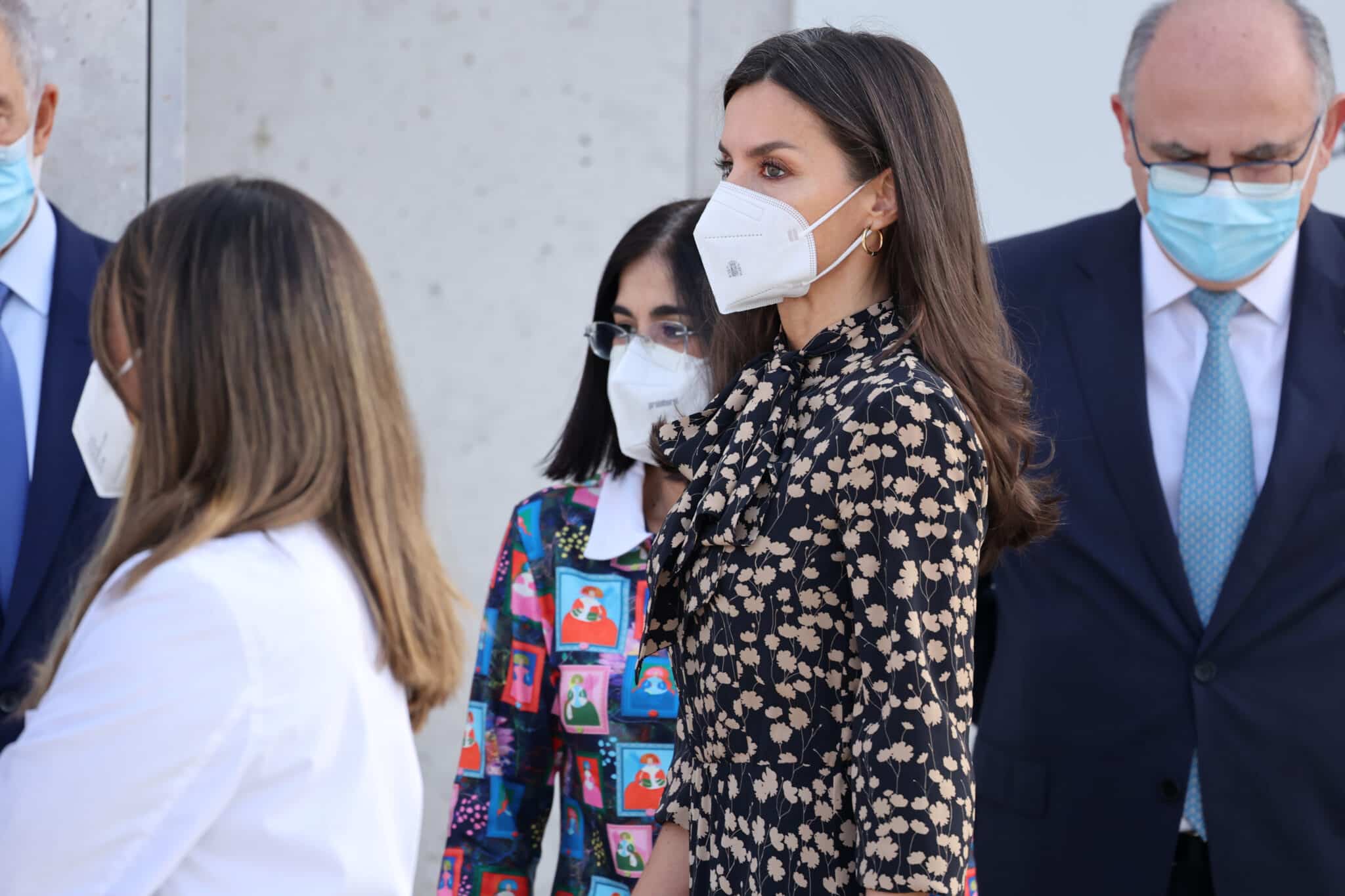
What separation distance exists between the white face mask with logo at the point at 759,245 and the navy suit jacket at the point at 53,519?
116 cm

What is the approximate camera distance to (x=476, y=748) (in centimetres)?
213

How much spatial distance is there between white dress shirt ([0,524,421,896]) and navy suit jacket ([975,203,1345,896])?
136cm

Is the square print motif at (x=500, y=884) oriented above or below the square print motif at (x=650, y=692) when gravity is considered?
below

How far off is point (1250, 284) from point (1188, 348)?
146 millimetres

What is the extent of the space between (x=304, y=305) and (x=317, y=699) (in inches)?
16.0

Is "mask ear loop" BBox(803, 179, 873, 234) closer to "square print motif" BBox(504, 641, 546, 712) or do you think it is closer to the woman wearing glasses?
the woman wearing glasses

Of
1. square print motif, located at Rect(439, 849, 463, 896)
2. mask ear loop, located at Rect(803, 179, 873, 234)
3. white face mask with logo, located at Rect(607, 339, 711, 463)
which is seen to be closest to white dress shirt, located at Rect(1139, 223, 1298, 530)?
white face mask with logo, located at Rect(607, 339, 711, 463)

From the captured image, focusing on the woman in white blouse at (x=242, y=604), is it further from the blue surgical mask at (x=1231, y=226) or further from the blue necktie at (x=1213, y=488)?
the blue surgical mask at (x=1231, y=226)

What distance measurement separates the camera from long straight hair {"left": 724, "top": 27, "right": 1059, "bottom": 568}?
1.61 meters

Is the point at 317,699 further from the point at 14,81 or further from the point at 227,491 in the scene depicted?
the point at 14,81

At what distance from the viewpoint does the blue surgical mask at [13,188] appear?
8.02 feet

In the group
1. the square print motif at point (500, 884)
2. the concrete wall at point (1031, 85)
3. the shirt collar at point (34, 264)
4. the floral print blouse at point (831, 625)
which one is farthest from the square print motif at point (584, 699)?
the concrete wall at point (1031, 85)

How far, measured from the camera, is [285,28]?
3469 mm

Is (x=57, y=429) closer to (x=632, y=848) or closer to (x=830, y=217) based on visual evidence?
(x=632, y=848)
